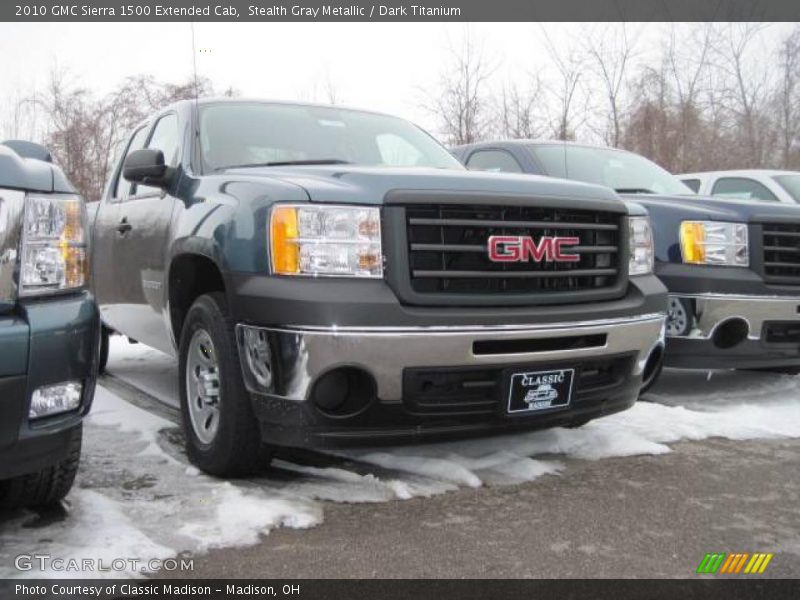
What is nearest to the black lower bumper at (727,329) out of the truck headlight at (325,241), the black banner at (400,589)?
the black banner at (400,589)

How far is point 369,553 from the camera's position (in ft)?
8.30

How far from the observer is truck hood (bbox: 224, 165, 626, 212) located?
2875 mm

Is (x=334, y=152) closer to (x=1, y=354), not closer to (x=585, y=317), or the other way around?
(x=585, y=317)

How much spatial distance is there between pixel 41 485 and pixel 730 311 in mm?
3822

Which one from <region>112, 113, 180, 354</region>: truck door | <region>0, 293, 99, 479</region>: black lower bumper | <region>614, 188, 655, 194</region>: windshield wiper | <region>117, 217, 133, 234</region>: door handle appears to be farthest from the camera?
<region>614, 188, 655, 194</region>: windshield wiper

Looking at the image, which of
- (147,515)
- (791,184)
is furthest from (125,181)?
(791,184)

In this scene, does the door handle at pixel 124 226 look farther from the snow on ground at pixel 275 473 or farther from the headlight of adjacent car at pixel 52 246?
the headlight of adjacent car at pixel 52 246

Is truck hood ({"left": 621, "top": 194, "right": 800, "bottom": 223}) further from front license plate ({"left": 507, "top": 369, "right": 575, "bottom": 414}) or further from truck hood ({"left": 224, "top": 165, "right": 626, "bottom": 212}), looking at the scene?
front license plate ({"left": 507, "top": 369, "right": 575, "bottom": 414})

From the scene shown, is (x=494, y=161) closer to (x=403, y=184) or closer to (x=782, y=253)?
(x=782, y=253)

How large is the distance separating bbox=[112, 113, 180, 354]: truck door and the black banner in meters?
1.81

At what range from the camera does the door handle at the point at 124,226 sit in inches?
172

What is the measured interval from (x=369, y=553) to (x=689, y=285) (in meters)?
2.94

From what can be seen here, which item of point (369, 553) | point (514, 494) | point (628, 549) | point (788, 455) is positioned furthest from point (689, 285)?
point (369, 553)

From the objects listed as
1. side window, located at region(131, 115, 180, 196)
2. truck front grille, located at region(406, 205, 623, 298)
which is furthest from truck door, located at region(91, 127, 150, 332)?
truck front grille, located at region(406, 205, 623, 298)
